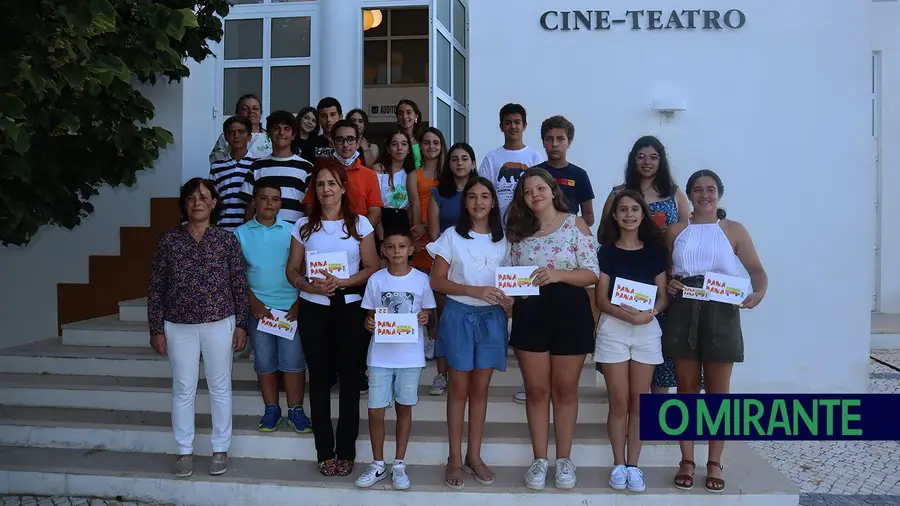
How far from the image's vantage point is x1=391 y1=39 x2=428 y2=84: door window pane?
1372cm

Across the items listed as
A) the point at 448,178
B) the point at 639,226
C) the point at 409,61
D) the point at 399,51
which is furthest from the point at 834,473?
the point at 399,51

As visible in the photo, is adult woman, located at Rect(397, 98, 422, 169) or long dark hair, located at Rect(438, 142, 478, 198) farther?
adult woman, located at Rect(397, 98, 422, 169)

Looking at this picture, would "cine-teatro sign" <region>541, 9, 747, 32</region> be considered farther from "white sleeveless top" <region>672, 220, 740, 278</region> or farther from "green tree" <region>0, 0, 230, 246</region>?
"green tree" <region>0, 0, 230, 246</region>

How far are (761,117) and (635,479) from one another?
4.62 metres

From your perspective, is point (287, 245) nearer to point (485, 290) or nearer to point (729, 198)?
point (485, 290)

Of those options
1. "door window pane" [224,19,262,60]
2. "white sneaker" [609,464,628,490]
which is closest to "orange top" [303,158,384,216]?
"white sneaker" [609,464,628,490]

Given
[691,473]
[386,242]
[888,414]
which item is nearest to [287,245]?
[386,242]

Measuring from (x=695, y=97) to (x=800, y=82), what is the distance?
108cm

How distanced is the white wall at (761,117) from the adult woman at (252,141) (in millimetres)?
2239

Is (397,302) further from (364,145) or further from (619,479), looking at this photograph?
(364,145)

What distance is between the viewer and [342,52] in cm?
746

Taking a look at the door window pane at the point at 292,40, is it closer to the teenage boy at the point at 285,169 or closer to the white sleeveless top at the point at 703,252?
the teenage boy at the point at 285,169

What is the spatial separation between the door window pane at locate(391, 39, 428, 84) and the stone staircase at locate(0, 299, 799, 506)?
32.6 feet

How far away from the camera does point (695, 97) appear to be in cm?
680
